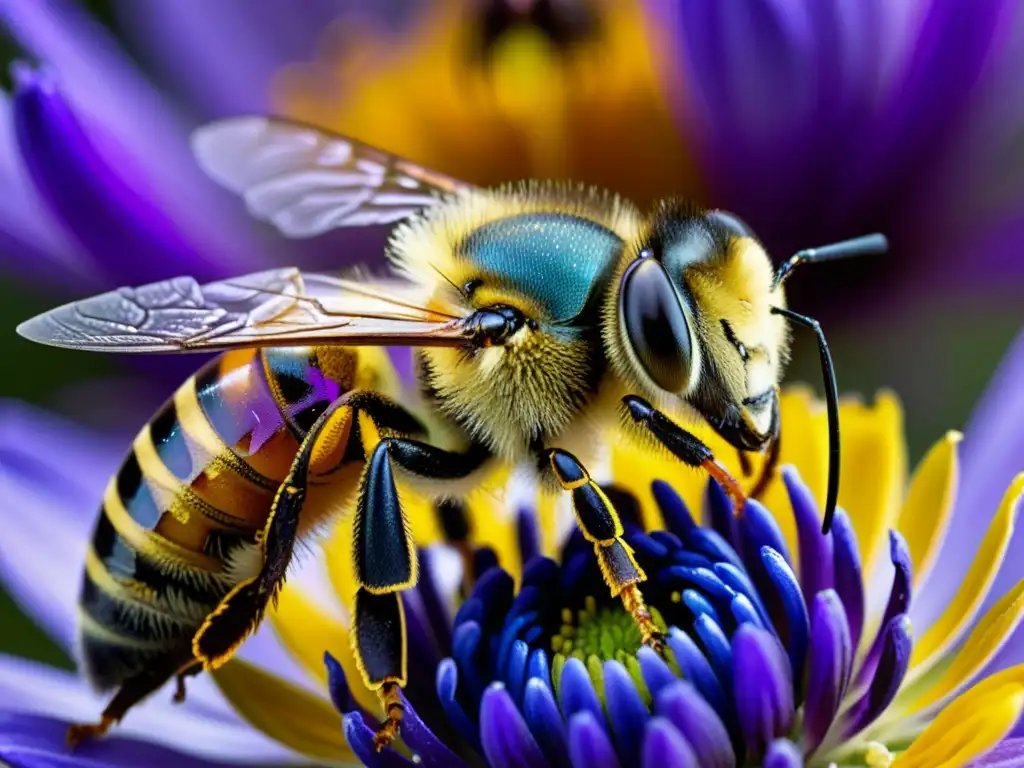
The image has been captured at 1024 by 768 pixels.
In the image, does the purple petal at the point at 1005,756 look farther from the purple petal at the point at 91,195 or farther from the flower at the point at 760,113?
the purple petal at the point at 91,195

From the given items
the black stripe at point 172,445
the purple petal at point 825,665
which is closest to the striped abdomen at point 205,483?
the black stripe at point 172,445

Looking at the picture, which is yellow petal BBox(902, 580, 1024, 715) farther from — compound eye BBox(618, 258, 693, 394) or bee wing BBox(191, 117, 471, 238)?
bee wing BBox(191, 117, 471, 238)

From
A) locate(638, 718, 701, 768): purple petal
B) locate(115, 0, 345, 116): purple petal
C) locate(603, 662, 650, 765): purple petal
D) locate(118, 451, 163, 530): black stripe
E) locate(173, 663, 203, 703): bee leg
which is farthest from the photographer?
locate(115, 0, 345, 116): purple petal

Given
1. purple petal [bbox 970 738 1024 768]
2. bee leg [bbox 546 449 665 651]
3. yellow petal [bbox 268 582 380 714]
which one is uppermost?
purple petal [bbox 970 738 1024 768]

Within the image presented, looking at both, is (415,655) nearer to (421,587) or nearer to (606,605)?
(421,587)

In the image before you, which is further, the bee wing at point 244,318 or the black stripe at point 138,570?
the black stripe at point 138,570

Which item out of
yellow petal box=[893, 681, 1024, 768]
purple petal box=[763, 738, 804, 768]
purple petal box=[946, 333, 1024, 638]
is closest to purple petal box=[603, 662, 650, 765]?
purple petal box=[763, 738, 804, 768]

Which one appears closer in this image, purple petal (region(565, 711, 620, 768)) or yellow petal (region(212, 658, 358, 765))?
purple petal (region(565, 711, 620, 768))

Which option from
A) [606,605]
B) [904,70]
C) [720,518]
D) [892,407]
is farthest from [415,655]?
[904,70]
